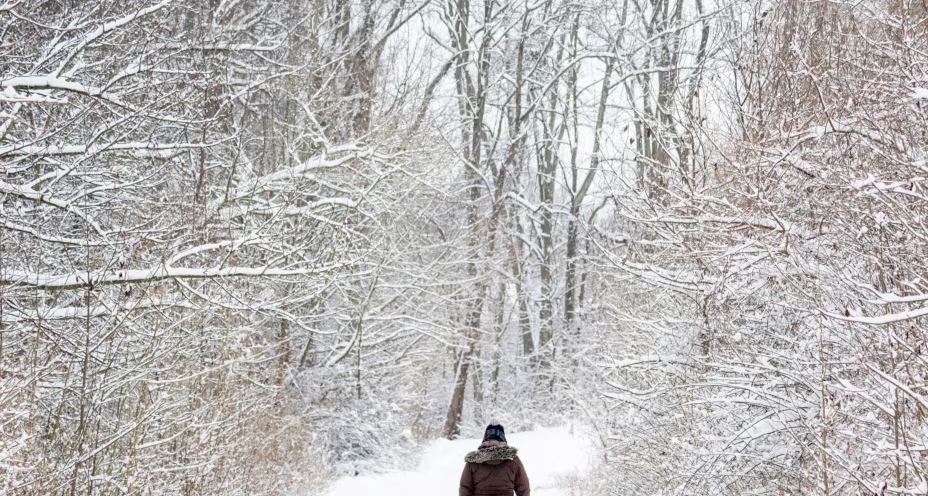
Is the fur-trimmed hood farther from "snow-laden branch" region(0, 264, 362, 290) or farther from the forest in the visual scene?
"snow-laden branch" region(0, 264, 362, 290)

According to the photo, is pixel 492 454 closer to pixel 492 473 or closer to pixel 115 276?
pixel 492 473

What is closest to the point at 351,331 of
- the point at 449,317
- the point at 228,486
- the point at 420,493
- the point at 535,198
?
the point at 420,493

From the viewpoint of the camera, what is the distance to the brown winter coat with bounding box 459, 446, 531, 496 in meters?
6.96

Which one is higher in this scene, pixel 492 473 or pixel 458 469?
pixel 492 473

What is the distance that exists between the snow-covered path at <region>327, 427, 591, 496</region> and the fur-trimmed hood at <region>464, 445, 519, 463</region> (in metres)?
6.69

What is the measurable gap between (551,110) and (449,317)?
23.5ft

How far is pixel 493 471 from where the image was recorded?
702cm

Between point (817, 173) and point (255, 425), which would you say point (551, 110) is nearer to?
point (255, 425)

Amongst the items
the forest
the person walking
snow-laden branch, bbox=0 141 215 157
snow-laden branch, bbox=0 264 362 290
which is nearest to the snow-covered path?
the forest

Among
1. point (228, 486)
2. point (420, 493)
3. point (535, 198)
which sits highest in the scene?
point (535, 198)

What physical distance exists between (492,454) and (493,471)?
0.18 meters

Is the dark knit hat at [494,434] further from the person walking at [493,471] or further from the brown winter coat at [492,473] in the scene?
the brown winter coat at [492,473]

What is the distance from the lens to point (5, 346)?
21.9 ft

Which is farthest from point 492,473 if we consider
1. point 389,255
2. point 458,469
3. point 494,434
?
point 458,469
